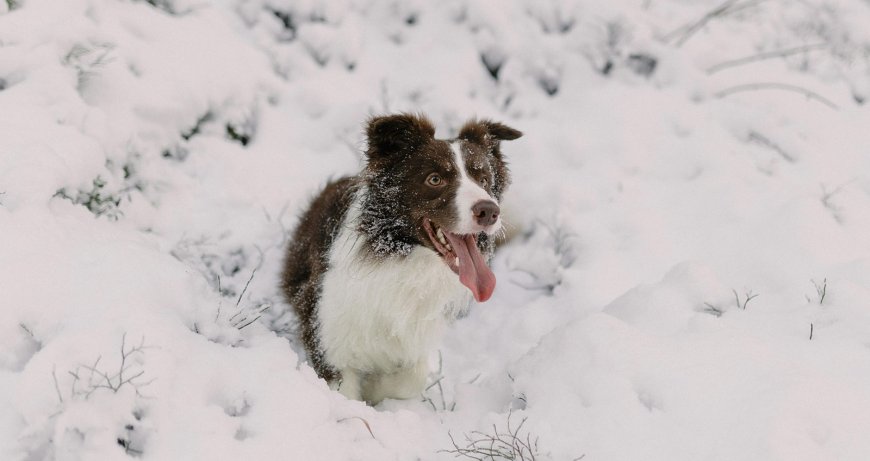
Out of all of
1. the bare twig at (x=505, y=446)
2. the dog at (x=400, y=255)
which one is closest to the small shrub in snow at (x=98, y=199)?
the dog at (x=400, y=255)

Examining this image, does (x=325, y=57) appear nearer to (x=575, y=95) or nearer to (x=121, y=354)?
(x=575, y=95)

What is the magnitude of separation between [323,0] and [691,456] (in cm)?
531

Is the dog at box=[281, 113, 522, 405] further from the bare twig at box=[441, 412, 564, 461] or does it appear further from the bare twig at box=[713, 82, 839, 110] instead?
the bare twig at box=[713, 82, 839, 110]

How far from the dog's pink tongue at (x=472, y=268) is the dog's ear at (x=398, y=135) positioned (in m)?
0.60

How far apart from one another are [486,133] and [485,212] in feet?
3.09

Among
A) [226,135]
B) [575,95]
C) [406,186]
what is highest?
[406,186]

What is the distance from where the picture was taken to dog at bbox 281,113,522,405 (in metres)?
3.12

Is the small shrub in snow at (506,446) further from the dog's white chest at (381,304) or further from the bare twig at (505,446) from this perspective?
the dog's white chest at (381,304)

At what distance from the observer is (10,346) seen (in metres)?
2.36

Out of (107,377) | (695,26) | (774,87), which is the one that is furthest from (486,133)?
(774,87)

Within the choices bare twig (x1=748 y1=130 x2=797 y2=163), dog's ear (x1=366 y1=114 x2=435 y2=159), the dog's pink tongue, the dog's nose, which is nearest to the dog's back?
dog's ear (x1=366 y1=114 x2=435 y2=159)

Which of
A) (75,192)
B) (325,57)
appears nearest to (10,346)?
(75,192)

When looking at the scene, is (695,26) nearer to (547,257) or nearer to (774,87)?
(774,87)

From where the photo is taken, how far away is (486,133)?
12.0 feet
